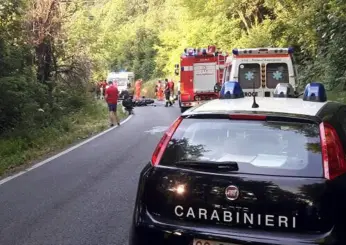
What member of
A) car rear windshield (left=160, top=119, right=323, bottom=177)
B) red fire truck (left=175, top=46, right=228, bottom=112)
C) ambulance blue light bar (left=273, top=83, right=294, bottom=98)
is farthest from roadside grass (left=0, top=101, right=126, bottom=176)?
car rear windshield (left=160, top=119, right=323, bottom=177)

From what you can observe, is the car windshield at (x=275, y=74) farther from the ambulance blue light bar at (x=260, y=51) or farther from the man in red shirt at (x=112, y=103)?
the man in red shirt at (x=112, y=103)

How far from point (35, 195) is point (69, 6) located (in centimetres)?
1465

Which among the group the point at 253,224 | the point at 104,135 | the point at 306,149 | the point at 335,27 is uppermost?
the point at 335,27

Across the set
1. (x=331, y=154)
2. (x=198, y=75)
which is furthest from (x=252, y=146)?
(x=198, y=75)

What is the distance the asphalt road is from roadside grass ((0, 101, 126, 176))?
75cm

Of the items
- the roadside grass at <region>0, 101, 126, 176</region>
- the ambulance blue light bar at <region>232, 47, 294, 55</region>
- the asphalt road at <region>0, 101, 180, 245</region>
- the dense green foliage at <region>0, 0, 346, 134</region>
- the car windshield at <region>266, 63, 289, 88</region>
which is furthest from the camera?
the dense green foliage at <region>0, 0, 346, 134</region>

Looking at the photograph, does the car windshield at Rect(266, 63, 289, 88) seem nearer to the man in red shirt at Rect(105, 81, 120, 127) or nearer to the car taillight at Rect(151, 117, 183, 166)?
the man in red shirt at Rect(105, 81, 120, 127)

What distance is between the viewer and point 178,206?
139 inches

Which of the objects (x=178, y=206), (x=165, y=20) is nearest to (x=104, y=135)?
(x=178, y=206)

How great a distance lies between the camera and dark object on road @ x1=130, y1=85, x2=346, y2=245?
3.25m

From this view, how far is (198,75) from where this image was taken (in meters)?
22.9

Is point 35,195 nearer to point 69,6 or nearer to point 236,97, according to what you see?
point 236,97

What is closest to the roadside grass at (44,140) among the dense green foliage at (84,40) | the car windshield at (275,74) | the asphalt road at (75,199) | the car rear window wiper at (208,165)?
the dense green foliage at (84,40)

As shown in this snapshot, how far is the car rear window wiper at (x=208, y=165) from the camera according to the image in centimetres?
348
